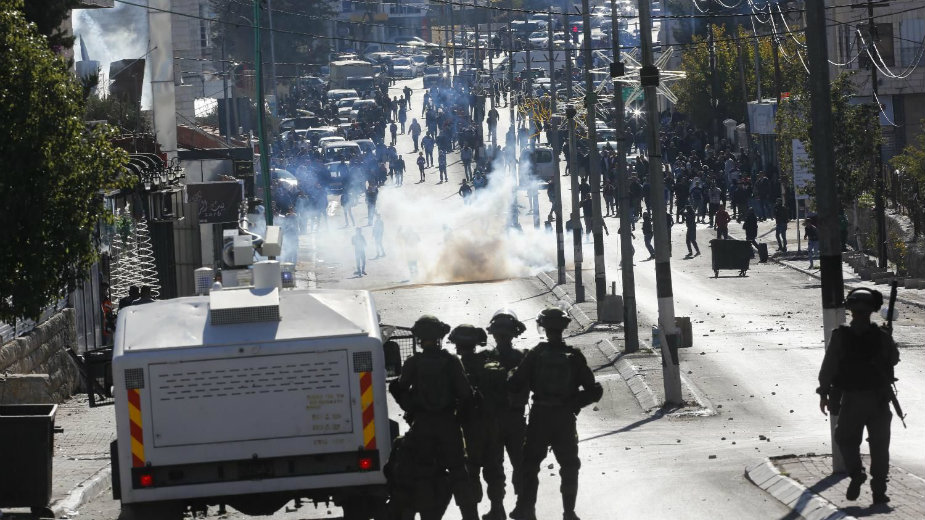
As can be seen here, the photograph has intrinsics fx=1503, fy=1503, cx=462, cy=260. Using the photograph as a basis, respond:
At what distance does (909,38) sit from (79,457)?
44076mm

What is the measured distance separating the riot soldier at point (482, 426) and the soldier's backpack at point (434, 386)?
0.45 metres

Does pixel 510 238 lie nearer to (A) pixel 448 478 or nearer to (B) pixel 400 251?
(B) pixel 400 251

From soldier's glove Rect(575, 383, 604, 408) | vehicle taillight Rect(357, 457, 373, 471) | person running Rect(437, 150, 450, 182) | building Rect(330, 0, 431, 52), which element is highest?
building Rect(330, 0, 431, 52)

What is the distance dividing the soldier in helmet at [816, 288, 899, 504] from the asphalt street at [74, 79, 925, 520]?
90 cm

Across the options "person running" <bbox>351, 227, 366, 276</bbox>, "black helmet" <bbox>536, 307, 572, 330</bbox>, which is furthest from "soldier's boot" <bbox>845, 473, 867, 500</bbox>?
"person running" <bbox>351, 227, 366, 276</bbox>

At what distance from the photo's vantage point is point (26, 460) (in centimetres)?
1305

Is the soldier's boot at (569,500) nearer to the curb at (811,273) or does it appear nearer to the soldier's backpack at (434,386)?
the soldier's backpack at (434,386)

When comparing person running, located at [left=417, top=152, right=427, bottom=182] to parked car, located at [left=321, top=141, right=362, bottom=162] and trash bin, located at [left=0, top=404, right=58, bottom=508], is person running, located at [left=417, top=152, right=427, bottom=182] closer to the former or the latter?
parked car, located at [left=321, top=141, right=362, bottom=162]

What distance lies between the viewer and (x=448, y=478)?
10.8 metres

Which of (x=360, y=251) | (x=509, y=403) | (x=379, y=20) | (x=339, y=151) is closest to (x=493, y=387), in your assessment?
(x=509, y=403)

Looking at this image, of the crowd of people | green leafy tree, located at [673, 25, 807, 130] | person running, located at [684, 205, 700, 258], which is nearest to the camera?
the crowd of people

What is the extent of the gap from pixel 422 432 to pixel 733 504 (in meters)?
3.09

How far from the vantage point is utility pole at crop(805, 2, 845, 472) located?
13047mm

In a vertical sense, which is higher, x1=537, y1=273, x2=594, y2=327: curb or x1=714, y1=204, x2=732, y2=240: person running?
x1=714, y1=204, x2=732, y2=240: person running
